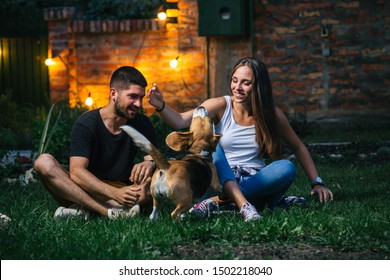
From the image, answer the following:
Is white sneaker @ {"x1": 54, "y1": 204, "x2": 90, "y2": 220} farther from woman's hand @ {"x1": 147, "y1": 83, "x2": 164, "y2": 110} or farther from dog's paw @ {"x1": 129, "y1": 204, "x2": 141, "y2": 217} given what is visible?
woman's hand @ {"x1": 147, "y1": 83, "x2": 164, "y2": 110}

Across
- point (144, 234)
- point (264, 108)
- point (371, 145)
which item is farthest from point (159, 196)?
point (371, 145)

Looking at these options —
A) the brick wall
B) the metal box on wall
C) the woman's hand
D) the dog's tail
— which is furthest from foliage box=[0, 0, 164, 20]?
the dog's tail

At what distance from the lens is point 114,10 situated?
1264 cm

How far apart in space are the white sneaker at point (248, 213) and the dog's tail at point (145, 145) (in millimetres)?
633

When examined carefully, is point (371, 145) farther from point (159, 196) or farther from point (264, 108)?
point (159, 196)

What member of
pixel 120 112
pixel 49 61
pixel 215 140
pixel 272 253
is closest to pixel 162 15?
pixel 49 61

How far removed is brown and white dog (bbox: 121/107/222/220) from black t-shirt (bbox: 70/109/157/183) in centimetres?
55

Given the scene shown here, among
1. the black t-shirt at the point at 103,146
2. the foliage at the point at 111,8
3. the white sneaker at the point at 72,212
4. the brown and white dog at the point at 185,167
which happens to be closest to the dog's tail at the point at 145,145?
the brown and white dog at the point at 185,167

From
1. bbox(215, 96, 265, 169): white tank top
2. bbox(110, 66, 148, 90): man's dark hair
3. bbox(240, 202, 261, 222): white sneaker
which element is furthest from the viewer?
bbox(215, 96, 265, 169): white tank top

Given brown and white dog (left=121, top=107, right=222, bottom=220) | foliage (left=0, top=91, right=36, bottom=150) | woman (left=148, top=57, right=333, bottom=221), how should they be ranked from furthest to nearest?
foliage (left=0, top=91, right=36, bottom=150), woman (left=148, top=57, right=333, bottom=221), brown and white dog (left=121, top=107, right=222, bottom=220)

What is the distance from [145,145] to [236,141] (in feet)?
3.74

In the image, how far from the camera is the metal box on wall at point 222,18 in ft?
37.5

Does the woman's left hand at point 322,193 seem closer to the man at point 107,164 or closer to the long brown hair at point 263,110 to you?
the long brown hair at point 263,110

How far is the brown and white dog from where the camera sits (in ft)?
16.2
